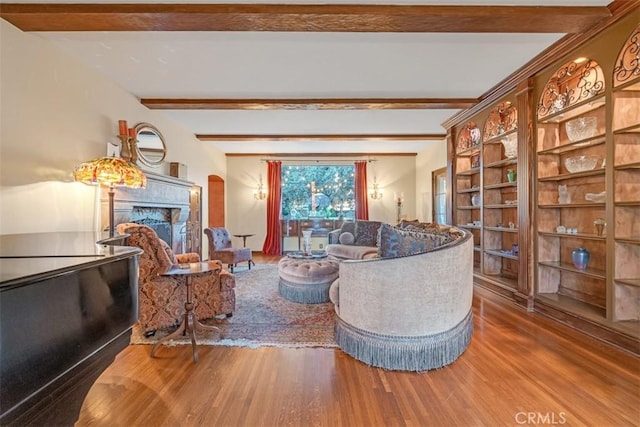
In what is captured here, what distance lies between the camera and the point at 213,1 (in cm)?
226

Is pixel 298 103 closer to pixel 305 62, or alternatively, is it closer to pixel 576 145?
pixel 305 62

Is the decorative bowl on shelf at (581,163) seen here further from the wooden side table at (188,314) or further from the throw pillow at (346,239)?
the wooden side table at (188,314)

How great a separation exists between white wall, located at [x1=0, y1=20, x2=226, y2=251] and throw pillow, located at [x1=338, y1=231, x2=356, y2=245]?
3803 mm

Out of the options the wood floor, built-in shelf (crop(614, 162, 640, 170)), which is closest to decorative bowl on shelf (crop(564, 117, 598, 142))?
built-in shelf (crop(614, 162, 640, 170))

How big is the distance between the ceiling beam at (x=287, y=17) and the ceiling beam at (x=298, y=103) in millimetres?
1729

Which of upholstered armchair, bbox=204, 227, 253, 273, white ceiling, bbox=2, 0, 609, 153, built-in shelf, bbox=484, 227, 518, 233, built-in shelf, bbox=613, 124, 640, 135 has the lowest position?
upholstered armchair, bbox=204, 227, 253, 273

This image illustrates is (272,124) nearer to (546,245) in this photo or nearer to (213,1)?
(213,1)

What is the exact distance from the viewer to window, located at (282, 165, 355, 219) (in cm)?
802

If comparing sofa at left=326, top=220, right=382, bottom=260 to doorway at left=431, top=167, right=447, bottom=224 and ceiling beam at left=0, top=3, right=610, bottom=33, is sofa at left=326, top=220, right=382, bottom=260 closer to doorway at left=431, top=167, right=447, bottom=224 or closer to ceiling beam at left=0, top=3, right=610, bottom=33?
doorway at left=431, top=167, right=447, bottom=224

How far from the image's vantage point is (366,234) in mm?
5578

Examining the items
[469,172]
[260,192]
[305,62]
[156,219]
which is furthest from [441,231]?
[260,192]

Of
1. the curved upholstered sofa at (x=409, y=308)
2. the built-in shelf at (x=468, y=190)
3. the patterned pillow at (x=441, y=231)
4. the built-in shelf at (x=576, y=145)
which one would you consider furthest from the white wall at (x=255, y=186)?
the curved upholstered sofa at (x=409, y=308)

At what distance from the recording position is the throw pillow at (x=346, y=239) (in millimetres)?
5559

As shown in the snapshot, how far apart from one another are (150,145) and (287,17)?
123 inches
